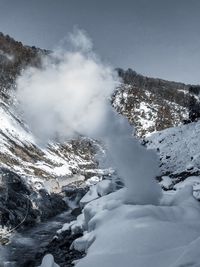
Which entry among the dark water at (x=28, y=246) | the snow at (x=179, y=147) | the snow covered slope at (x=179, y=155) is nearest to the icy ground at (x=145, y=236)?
the dark water at (x=28, y=246)

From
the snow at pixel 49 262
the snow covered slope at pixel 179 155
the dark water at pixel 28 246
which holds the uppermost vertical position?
the snow covered slope at pixel 179 155

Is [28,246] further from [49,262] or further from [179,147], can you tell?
[179,147]

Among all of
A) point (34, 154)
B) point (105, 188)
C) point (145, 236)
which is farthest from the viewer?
point (34, 154)

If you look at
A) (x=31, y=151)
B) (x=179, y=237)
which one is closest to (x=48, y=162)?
(x=31, y=151)

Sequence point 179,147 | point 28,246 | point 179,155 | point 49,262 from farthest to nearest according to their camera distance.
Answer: point 179,147 → point 179,155 → point 28,246 → point 49,262

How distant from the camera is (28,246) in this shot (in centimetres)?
4503

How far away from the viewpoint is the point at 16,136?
123 metres

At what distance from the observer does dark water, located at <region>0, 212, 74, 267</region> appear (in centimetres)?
3772

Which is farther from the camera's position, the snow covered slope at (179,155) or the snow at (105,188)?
the snow covered slope at (179,155)

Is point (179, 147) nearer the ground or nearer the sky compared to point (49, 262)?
nearer the sky

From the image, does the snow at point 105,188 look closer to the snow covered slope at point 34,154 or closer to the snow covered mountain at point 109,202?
the snow covered mountain at point 109,202

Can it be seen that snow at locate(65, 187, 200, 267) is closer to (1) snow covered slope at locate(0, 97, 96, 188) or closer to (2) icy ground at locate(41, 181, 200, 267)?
(2) icy ground at locate(41, 181, 200, 267)

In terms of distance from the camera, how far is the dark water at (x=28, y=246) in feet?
124

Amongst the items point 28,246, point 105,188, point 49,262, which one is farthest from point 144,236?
point 105,188
